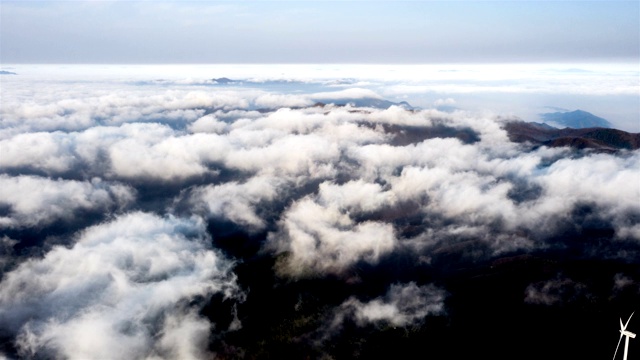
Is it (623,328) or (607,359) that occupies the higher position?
(623,328)

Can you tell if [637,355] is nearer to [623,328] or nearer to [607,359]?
[607,359]

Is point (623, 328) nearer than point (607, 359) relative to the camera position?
Yes

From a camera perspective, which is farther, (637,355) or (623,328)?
(637,355)

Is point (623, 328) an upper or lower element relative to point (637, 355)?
upper

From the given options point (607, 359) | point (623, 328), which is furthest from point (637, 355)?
point (623, 328)
